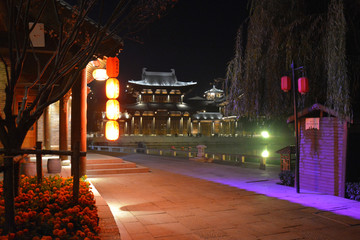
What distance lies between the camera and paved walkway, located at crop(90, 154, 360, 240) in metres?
4.99

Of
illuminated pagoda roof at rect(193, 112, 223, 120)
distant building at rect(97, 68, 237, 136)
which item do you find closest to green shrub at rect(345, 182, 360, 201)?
distant building at rect(97, 68, 237, 136)

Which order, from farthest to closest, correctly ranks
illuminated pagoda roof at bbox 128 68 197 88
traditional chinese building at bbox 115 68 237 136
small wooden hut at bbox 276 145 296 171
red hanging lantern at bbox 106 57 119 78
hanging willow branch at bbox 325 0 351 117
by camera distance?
illuminated pagoda roof at bbox 128 68 197 88, traditional chinese building at bbox 115 68 237 136, red hanging lantern at bbox 106 57 119 78, small wooden hut at bbox 276 145 296 171, hanging willow branch at bbox 325 0 351 117

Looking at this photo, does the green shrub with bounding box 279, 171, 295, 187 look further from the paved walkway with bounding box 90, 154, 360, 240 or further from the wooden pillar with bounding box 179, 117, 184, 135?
the wooden pillar with bounding box 179, 117, 184, 135

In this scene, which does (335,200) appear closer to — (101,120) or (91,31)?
(91,31)

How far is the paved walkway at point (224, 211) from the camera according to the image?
499cm

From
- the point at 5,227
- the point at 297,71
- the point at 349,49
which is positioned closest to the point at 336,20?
the point at 349,49

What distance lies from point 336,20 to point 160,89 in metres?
41.1

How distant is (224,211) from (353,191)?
11.0 ft

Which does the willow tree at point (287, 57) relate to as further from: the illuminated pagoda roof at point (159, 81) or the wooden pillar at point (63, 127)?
the illuminated pagoda roof at point (159, 81)

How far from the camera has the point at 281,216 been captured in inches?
236

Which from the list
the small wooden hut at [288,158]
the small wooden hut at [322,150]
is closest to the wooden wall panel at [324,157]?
the small wooden hut at [322,150]

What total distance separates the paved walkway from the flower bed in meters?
1.01

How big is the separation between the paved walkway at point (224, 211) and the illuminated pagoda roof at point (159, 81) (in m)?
37.1

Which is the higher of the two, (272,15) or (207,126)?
(272,15)
